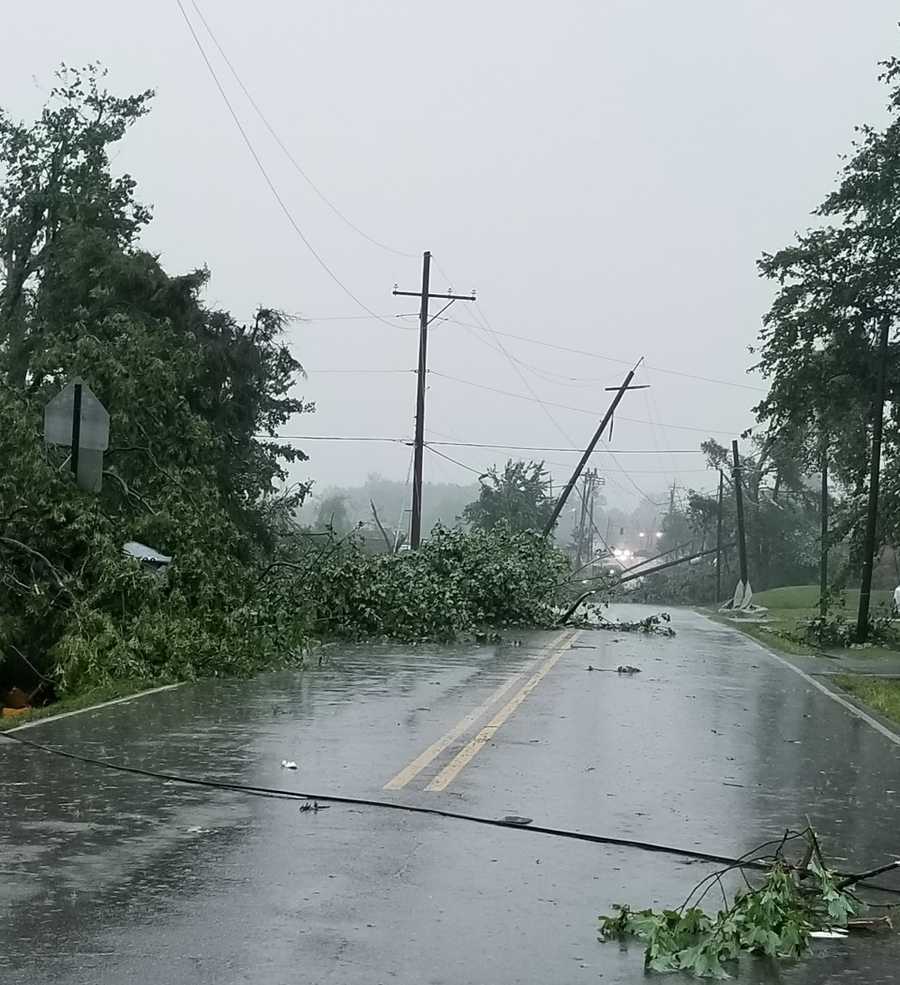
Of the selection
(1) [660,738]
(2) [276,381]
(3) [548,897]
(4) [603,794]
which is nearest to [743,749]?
(1) [660,738]

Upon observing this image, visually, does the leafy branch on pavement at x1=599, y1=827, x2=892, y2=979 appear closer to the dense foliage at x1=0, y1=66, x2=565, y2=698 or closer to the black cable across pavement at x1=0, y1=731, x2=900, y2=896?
the black cable across pavement at x1=0, y1=731, x2=900, y2=896

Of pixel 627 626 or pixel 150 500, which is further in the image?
pixel 627 626

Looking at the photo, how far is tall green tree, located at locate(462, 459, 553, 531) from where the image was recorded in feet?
256

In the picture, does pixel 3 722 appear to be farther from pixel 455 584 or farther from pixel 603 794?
pixel 455 584

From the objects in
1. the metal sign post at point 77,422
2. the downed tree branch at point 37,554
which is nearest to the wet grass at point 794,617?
the downed tree branch at point 37,554

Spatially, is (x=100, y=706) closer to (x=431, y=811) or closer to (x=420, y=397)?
(x=431, y=811)

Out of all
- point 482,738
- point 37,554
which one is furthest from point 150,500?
point 482,738

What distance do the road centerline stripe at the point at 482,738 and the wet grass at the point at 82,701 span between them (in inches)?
164

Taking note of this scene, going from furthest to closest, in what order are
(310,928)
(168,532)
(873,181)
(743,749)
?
(873,181) < (168,532) < (743,749) < (310,928)

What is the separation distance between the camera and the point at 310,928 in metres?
6.16

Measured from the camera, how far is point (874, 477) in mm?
34812

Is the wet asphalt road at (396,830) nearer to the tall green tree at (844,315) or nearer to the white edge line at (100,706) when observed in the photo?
the white edge line at (100,706)

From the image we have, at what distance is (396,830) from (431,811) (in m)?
0.63

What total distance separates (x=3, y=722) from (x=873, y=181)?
88.7 ft
